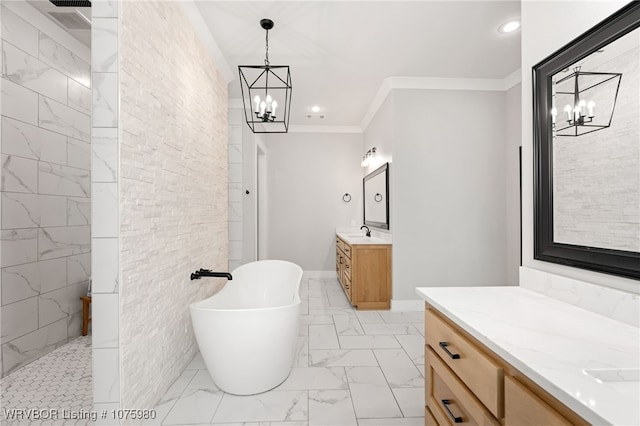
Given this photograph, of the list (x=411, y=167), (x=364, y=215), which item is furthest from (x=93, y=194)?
(x=364, y=215)

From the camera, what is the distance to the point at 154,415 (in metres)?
1.80

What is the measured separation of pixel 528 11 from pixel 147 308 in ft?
8.63

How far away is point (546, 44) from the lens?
1.51 metres

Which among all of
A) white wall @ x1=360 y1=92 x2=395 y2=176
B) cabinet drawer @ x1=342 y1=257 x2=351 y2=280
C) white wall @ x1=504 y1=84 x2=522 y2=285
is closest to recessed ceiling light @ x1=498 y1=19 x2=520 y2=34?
white wall @ x1=504 y1=84 x2=522 y2=285

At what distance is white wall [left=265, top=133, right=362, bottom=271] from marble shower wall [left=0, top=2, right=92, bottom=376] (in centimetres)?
316

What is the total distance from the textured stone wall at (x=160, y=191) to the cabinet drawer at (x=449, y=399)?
1498mm

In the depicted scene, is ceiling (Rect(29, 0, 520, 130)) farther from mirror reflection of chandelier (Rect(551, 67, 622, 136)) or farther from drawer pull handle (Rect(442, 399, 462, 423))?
drawer pull handle (Rect(442, 399, 462, 423))

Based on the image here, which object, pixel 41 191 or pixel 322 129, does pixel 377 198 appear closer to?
pixel 322 129

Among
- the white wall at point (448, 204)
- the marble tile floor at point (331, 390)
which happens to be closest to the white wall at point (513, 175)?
the white wall at point (448, 204)

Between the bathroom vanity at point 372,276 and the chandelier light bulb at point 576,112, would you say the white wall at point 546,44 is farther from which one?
the bathroom vanity at point 372,276

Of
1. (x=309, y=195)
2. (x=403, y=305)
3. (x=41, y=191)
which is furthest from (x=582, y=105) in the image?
(x=309, y=195)

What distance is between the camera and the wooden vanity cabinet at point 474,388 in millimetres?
782

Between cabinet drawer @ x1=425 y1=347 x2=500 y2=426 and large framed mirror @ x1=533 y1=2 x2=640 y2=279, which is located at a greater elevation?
large framed mirror @ x1=533 y1=2 x2=640 y2=279

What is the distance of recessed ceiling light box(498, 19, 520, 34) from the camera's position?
8.50 feet
